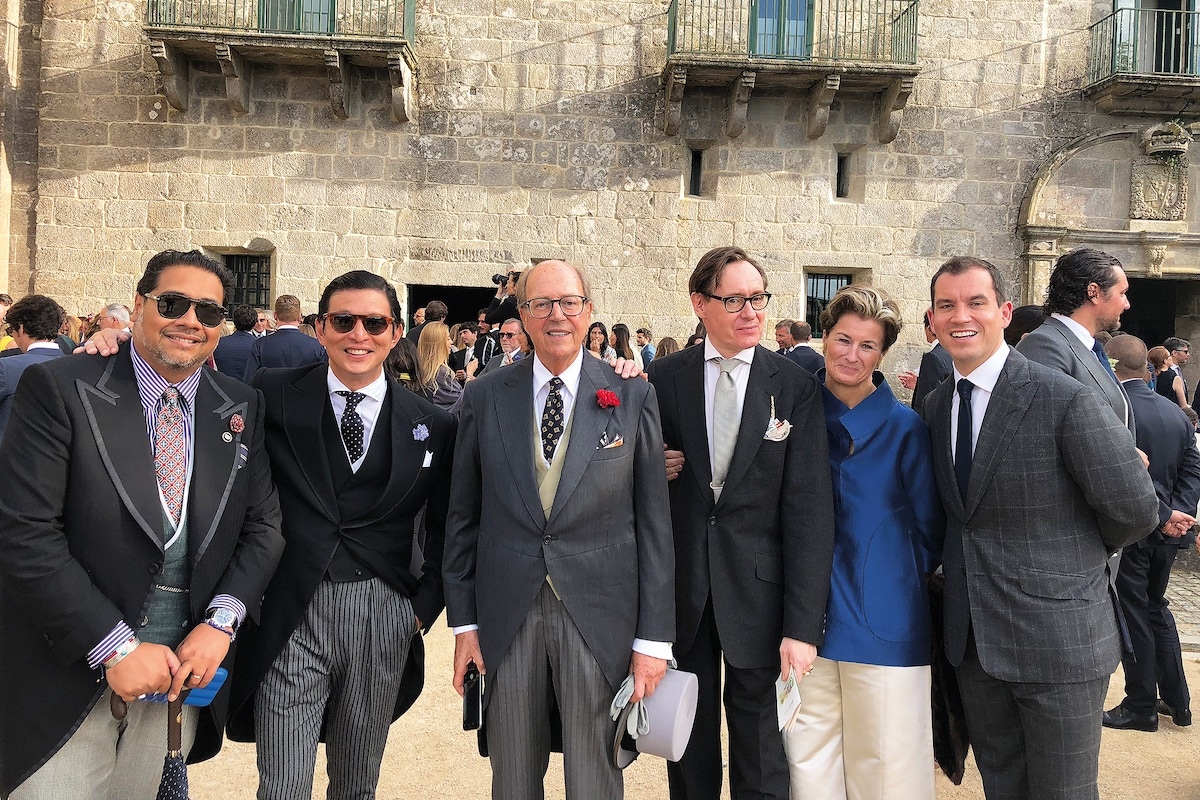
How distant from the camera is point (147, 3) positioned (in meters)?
10.7

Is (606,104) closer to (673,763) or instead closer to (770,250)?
(770,250)

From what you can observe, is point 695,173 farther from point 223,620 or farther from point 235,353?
point 223,620

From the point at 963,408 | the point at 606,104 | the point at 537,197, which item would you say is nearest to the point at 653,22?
the point at 606,104

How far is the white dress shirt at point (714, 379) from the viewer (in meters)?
2.85

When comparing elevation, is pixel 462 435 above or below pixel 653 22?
below

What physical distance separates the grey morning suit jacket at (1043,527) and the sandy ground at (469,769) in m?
1.44

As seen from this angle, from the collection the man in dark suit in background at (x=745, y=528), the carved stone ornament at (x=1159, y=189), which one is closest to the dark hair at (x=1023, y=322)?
the man in dark suit in background at (x=745, y=528)

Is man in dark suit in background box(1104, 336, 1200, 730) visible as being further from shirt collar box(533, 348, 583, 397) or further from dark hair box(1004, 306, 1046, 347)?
shirt collar box(533, 348, 583, 397)

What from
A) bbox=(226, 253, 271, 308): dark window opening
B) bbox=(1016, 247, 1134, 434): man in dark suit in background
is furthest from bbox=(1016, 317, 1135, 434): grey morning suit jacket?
bbox=(226, 253, 271, 308): dark window opening

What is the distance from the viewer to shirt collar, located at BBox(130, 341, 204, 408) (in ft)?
7.84

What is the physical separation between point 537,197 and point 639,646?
969 centimetres

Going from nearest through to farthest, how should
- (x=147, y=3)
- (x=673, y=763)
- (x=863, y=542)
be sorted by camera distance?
(x=863, y=542) < (x=673, y=763) < (x=147, y=3)

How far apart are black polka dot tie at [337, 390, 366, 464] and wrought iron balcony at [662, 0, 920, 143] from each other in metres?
9.27

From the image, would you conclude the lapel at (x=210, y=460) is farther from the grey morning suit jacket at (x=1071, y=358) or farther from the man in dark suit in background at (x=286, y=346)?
the man in dark suit in background at (x=286, y=346)
